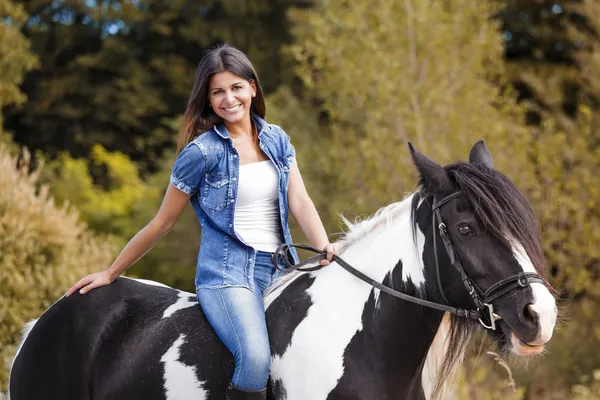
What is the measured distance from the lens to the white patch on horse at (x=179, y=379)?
3.11 meters

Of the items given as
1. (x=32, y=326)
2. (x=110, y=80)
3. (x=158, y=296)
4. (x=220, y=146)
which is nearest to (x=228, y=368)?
(x=158, y=296)

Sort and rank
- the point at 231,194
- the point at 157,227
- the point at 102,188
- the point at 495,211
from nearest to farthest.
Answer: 1. the point at 495,211
2. the point at 231,194
3. the point at 157,227
4. the point at 102,188

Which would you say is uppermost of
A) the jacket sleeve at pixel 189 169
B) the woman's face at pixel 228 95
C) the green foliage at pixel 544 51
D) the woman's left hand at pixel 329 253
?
the green foliage at pixel 544 51

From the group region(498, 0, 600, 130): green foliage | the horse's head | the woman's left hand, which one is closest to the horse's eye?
the horse's head

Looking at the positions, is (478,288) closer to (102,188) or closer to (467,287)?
(467,287)

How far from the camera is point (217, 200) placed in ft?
10.5

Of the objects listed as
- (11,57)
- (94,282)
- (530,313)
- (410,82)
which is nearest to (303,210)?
(94,282)

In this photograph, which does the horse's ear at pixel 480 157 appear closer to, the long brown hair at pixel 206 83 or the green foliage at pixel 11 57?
the long brown hair at pixel 206 83

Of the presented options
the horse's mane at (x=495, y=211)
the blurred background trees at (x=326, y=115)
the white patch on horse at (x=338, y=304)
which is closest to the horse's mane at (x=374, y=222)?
the white patch on horse at (x=338, y=304)

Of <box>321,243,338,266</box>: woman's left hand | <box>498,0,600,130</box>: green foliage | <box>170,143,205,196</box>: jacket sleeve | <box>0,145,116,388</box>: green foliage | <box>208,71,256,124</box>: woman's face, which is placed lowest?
<box>0,145,116,388</box>: green foliage

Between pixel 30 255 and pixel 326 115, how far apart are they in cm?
1232

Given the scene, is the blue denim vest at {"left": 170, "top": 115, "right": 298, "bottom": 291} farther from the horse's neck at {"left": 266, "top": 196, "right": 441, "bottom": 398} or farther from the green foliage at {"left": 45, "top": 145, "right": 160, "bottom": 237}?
the green foliage at {"left": 45, "top": 145, "right": 160, "bottom": 237}

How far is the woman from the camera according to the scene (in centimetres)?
317

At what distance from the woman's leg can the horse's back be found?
125 mm
